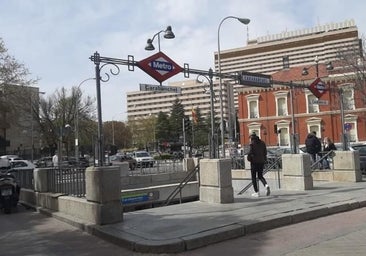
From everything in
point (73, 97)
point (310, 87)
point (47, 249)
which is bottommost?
point (47, 249)

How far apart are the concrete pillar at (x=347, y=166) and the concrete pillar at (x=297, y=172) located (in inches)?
104

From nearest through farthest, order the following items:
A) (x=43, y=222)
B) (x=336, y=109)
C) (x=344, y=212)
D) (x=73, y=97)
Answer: (x=344, y=212)
(x=43, y=222)
(x=336, y=109)
(x=73, y=97)

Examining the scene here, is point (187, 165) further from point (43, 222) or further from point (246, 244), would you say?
point (246, 244)

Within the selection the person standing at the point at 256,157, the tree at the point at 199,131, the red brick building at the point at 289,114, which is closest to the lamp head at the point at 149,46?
the person standing at the point at 256,157

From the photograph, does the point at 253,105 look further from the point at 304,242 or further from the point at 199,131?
the point at 304,242

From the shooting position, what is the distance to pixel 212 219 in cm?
973

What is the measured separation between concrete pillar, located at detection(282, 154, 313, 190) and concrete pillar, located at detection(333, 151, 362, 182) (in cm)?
263

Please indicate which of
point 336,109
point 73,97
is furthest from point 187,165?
point 73,97

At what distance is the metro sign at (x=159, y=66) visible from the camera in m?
13.1

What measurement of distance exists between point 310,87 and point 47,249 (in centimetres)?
1320

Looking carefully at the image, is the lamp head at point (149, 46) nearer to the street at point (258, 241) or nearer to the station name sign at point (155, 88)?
the station name sign at point (155, 88)

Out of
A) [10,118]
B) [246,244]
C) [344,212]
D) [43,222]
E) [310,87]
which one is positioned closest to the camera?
[246,244]

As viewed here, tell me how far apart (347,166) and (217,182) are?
23.5ft

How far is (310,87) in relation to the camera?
18750mm
